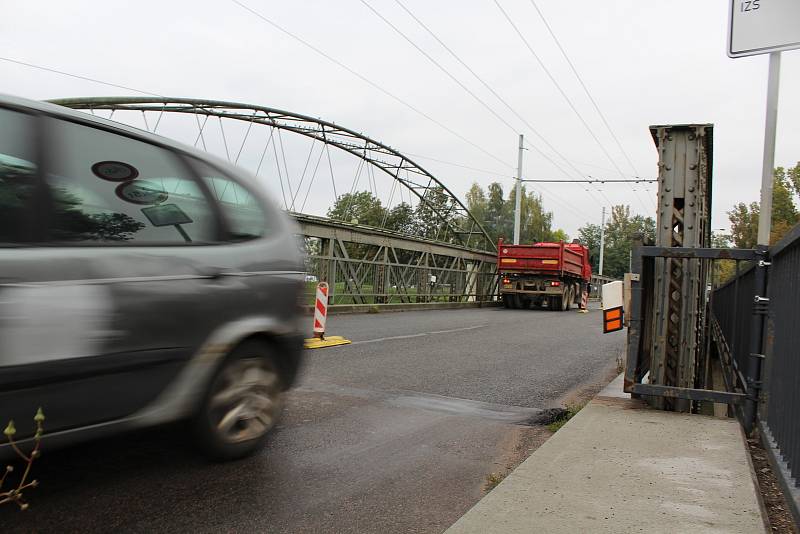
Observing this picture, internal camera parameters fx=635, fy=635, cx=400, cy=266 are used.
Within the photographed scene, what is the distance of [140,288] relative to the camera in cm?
300

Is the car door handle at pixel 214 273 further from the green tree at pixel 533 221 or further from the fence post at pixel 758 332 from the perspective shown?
the green tree at pixel 533 221

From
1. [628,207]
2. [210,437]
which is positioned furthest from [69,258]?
[628,207]

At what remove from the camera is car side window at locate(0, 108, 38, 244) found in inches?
102

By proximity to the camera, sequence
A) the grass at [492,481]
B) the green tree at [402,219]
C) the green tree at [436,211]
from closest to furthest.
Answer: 1. the grass at [492,481]
2. the green tree at [436,211]
3. the green tree at [402,219]

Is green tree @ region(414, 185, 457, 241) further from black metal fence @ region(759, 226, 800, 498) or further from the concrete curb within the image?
black metal fence @ region(759, 226, 800, 498)

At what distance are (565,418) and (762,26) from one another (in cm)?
328

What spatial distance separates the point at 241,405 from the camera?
3.61 metres

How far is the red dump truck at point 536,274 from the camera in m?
26.9

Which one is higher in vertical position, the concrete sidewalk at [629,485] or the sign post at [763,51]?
the sign post at [763,51]

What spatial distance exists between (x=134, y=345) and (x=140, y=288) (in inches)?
10.5

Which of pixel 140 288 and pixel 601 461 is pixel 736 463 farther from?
pixel 140 288

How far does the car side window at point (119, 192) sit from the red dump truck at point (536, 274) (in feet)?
79.7

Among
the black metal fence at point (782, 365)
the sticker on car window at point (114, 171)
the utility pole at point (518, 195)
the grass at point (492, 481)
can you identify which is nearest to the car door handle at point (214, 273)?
the sticker on car window at point (114, 171)

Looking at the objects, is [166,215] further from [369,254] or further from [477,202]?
[477,202]
